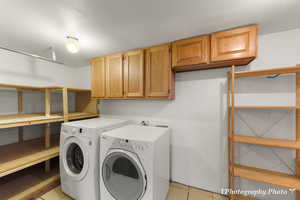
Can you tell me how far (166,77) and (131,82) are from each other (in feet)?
1.89

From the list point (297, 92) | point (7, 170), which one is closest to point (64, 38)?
point (7, 170)

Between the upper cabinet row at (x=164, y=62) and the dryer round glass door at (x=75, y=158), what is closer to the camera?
the upper cabinet row at (x=164, y=62)

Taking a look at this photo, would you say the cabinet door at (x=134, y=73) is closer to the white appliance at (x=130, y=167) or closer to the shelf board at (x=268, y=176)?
the white appliance at (x=130, y=167)

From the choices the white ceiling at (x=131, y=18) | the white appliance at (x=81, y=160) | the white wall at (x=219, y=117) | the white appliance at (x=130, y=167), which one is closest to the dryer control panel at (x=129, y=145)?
the white appliance at (x=130, y=167)

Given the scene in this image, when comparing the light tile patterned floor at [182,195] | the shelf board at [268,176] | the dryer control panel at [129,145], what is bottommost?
the light tile patterned floor at [182,195]

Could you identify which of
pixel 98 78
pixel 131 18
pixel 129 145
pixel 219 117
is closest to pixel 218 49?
pixel 219 117

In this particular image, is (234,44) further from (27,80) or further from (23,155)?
(27,80)

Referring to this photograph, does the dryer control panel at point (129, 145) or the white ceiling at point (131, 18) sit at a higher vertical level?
the white ceiling at point (131, 18)

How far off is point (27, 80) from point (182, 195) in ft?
10.6

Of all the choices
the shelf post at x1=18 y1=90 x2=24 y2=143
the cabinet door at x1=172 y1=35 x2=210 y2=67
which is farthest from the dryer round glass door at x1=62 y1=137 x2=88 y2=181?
the cabinet door at x1=172 y1=35 x2=210 y2=67

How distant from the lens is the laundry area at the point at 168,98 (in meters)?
1.11

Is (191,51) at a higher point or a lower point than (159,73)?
higher

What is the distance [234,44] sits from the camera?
1.29 meters

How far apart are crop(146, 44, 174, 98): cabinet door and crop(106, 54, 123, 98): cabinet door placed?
486mm
